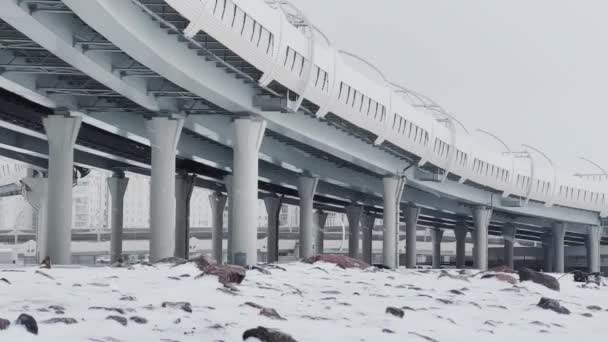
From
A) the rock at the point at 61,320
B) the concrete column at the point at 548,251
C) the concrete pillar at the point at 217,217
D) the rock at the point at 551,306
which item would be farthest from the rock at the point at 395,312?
the concrete column at the point at 548,251

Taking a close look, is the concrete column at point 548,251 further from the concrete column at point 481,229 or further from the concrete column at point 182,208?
the concrete column at point 182,208

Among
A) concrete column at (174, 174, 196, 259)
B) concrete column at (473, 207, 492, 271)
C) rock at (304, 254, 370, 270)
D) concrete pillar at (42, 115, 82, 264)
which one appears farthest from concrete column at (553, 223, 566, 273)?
rock at (304, 254, 370, 270)

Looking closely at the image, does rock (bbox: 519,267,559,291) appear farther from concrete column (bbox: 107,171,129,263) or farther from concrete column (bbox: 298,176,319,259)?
concrete column (bbox: 107,171,129,263)

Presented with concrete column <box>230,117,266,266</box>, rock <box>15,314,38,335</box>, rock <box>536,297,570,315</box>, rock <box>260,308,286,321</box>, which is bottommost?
rock <box>536,297,570,315</box>

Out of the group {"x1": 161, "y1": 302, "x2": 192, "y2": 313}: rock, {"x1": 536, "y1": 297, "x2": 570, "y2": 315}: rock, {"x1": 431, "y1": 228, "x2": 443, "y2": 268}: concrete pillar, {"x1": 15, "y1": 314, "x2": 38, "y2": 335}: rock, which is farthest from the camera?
{"x1": 431, "y1": 228, "x2": 443, "y2": 268}: concrete pillar

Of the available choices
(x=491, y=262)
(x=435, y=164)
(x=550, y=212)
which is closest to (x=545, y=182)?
(x=550, y=212)

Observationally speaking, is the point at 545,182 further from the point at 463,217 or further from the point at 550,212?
the point at 463,217

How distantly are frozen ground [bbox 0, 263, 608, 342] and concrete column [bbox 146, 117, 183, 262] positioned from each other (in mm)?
20319

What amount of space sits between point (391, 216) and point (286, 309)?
53.1m

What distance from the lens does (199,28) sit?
30062 mm

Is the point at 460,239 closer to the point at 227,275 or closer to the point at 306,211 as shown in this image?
the point at 306,211

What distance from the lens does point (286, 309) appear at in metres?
15.3

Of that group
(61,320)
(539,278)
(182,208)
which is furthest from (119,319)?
(182,208)

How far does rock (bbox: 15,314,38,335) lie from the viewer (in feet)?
33.4
